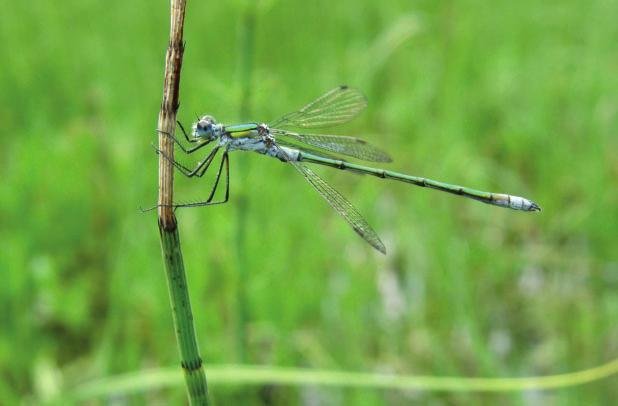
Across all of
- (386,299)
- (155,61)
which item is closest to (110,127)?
(155,61)

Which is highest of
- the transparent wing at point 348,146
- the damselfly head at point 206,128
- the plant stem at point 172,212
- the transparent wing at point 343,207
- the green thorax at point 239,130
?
the transparent wing at point 348,146

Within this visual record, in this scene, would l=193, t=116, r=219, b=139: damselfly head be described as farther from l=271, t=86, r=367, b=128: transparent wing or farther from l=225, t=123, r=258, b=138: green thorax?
l=271, t=86, r=367, b=128: transparent wing

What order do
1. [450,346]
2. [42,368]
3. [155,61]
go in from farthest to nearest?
[155,61]
[450,346]
[42,368]

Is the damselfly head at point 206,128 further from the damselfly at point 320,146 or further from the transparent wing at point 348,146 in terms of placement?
the transparent wing at point 348,146

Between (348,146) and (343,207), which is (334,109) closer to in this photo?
(348,146)

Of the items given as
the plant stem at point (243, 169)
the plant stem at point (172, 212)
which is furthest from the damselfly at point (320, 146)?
the plant stem at point (172, 212)

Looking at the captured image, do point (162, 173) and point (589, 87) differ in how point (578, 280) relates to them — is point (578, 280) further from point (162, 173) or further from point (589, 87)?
point (162, 173)
